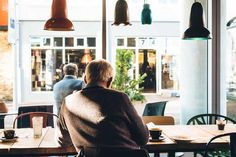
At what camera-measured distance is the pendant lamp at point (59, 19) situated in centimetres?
326

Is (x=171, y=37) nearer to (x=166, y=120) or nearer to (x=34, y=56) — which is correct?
(x=34, y=56)

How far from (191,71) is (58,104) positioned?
1.87m

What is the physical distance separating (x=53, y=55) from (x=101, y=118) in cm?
896

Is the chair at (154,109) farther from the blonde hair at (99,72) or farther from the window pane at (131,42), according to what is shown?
the window pane at (131,42)

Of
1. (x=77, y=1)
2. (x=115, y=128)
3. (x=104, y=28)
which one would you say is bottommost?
(x=115, y=128)

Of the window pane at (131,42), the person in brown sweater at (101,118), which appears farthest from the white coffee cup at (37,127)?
the window pane at (131,42)

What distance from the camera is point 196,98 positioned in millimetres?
5477

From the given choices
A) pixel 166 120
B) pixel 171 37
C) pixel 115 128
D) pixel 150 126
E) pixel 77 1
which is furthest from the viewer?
pixel 171 37

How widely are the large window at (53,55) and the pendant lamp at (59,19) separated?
24.2 ft

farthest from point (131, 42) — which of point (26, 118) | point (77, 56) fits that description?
point (26, 118)

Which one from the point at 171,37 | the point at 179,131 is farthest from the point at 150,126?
the point at 171,37

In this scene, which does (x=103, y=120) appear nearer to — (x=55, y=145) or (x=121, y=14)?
(x=55, y=145)

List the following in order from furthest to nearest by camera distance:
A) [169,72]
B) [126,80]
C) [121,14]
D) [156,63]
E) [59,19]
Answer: [156,63], [169,72], [126,80], [121,14], [59,19]

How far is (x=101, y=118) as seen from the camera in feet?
8.09
